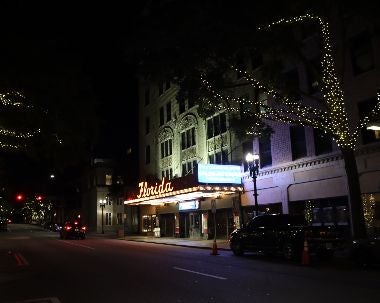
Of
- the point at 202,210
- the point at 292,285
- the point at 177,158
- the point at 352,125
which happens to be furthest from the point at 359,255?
the point at 177,158

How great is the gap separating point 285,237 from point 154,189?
2084 centimetres

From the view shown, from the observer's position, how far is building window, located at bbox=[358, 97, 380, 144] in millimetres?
22075

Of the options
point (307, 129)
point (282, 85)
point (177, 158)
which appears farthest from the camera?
point (177, 158)

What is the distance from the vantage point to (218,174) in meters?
30.7

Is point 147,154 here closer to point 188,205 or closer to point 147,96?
point 147,96

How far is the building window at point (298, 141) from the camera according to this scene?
2673cm

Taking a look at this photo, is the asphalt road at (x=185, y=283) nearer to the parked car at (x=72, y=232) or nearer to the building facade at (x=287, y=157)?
the building facade at (x=287, y=157)

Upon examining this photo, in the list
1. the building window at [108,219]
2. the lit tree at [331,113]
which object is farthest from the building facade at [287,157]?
the building window at [108,219]

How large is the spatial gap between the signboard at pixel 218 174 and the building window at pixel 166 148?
484 inches

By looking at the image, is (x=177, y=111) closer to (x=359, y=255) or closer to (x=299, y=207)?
(x=299, y=207)

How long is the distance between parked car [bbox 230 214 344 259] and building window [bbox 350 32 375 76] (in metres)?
9.10

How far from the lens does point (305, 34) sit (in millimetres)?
26297

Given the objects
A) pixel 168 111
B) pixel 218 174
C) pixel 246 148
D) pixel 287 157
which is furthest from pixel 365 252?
pixel 168 111

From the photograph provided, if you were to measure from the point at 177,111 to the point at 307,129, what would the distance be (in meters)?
17.2
